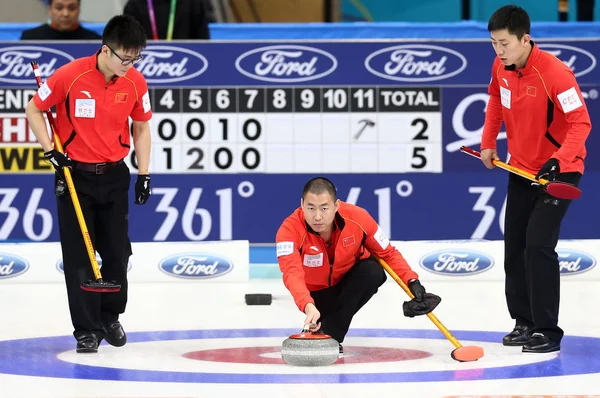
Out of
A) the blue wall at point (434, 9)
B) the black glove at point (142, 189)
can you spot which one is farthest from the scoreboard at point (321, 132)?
the blue wall at point (434, 9)

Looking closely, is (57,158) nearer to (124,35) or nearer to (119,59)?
(119,59)

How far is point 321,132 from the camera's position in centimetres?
1064

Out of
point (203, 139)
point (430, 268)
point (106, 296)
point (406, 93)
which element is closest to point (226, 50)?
point (203, 139)

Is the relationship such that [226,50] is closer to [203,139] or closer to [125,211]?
[203,139]

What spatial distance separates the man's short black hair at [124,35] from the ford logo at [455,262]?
4314 mm

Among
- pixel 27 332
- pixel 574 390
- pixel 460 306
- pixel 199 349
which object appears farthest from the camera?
pixel 460 306

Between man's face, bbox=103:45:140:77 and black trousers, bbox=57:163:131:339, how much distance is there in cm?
57

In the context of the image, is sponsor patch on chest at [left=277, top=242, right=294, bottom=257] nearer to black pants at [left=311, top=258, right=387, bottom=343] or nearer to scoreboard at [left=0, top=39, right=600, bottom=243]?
black pants at [left=311, top=258, right=387, bottom=343]

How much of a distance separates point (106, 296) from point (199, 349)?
0.64m

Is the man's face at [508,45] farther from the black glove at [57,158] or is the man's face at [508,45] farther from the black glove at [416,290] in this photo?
the black glove at [57,158]

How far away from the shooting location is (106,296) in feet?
23.0

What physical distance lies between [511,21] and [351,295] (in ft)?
5.60

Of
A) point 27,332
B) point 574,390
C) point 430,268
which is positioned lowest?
point 430,268

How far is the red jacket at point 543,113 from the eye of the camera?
21.5ft
